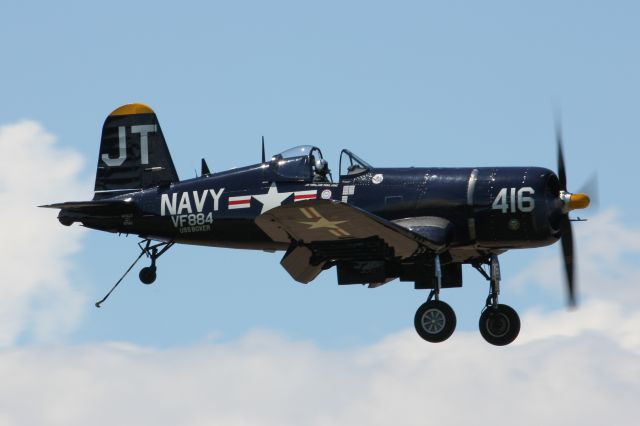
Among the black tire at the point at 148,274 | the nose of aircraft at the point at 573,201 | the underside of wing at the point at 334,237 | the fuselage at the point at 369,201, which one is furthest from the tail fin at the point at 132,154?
the nose of aircraft at the point at 573,201

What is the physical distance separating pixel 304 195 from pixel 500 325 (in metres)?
3.51

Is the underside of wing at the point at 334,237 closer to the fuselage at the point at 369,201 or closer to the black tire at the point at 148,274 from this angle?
the fuselage at the point at 369,201

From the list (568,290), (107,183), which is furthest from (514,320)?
(107,183)

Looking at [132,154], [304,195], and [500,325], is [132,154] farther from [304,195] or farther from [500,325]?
[500,325]

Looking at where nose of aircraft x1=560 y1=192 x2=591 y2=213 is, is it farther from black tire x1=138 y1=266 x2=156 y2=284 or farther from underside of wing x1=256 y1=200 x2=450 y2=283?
black tire x1=138 y1=266 x2=156 y2=284

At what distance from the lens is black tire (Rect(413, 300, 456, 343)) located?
2295 cm

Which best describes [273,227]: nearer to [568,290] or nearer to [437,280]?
[437,280]

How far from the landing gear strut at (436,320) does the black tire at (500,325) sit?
0.87m

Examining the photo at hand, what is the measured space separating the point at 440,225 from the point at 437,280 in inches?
32.5

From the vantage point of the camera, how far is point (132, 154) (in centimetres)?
2684

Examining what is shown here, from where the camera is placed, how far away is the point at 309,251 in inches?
932

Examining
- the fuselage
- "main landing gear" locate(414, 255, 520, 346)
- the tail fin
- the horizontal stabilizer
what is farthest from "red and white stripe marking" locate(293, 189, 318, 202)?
the horizontal stabilizer

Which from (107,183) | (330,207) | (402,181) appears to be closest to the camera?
(330,207)

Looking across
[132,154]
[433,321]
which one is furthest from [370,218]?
→ [132,154]
